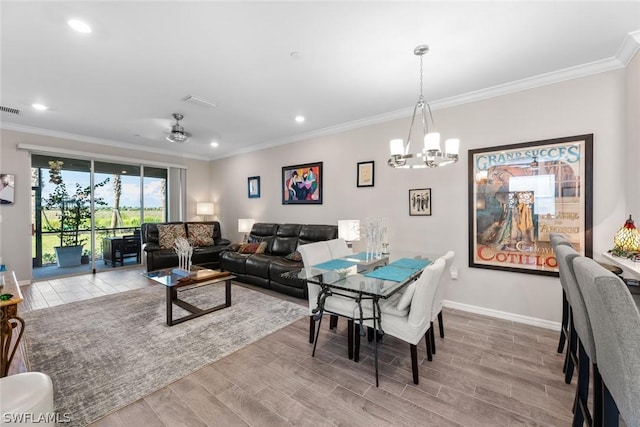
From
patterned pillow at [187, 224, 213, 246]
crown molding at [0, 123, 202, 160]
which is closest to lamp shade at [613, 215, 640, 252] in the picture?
patterned pillow at [187, 224, 213, 246]

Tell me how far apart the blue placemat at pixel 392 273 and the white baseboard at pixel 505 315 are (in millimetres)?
1523

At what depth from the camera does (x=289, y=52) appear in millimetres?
2420

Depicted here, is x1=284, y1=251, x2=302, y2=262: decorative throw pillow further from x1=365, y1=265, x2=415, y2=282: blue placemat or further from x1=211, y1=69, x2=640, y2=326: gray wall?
x1=365, y1=265, x2=415, y2=282: blue placemat

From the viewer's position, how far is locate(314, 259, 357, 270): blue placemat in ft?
8.29

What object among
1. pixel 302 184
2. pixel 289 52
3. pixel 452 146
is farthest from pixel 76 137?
pixel 452 146

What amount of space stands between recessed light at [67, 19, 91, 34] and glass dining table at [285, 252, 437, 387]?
2571 mm

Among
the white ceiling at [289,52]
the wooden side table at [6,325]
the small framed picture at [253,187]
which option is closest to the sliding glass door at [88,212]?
the white ceiling at [289,52]

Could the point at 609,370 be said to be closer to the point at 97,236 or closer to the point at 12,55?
the point at 12,55

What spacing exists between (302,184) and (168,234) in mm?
2978

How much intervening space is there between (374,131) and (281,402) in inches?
142

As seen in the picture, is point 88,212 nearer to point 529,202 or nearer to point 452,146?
point 452,146

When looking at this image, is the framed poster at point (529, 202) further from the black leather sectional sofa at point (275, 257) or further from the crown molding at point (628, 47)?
the black leather sectional sofa at point (275, 257)

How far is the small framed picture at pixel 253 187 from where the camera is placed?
233 inches

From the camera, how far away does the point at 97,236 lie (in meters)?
5.57
